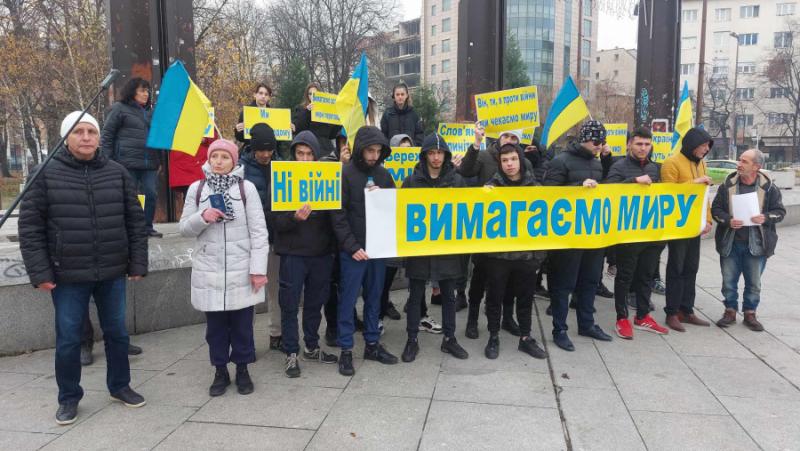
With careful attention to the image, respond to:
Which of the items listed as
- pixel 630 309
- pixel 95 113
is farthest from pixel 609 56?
pixel 630 309

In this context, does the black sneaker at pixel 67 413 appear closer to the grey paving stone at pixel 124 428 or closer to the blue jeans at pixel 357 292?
the grey paving stone at pixel 124 428

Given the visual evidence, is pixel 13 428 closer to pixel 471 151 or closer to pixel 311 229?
pixel 311 229

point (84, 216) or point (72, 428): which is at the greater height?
point (84, 216)

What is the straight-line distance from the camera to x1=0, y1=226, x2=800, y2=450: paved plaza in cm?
344

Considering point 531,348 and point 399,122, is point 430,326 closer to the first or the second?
point 531,348

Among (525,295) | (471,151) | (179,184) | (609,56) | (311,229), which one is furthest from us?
(609,56)

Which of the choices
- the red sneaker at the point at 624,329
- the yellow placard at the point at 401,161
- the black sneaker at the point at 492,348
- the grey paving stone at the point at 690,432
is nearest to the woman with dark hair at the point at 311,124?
the yellow placard at the point at 401,161

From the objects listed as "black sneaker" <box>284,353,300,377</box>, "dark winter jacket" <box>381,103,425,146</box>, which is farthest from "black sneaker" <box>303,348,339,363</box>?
"dark winter jacket" <box>381,103,425,146</box>

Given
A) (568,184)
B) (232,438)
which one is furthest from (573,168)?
(232,438)

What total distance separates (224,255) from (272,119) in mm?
3313

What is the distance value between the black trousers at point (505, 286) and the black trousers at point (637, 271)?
1112 millimetres

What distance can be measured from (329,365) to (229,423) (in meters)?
1.20

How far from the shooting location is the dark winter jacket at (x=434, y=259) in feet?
15.9

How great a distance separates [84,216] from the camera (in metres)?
3.61
